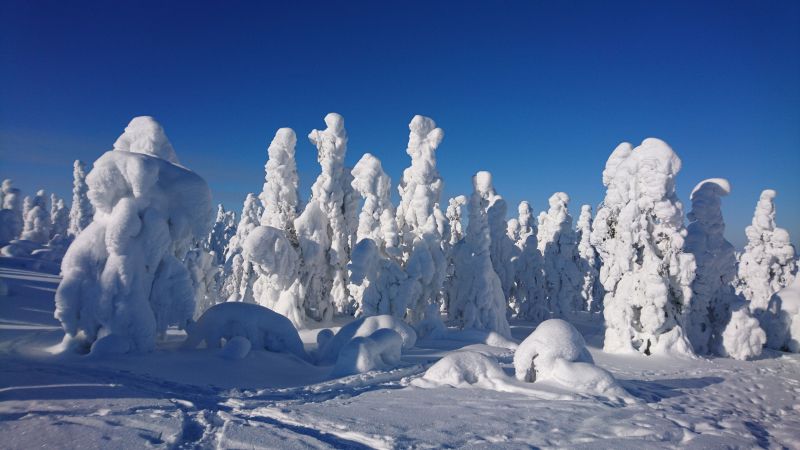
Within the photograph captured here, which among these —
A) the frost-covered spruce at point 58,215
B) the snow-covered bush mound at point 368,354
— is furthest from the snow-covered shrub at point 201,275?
the frost-covered spruce at point 58,215

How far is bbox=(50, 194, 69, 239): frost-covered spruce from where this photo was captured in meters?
60.0

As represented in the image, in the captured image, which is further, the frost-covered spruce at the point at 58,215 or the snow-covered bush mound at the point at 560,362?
the frost-covered spruce at the point at 58,215

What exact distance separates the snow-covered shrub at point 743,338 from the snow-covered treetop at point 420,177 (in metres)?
14.6

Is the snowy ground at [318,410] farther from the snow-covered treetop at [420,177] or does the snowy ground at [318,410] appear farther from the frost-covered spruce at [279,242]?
the snow-covered treetop at [420,177]

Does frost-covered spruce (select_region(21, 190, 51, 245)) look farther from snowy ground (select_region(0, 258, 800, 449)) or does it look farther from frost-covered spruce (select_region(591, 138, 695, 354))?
frost-covered spruce (select_region(591, 138, 695, 354))

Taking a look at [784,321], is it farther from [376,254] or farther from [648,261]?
[376,254]

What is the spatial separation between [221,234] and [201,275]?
3618cm

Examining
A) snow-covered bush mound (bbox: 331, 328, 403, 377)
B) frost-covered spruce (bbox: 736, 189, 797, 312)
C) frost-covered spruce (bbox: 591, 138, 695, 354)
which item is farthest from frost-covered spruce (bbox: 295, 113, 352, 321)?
frost-covered spruce (bbox: 736, 189, 797, 312)

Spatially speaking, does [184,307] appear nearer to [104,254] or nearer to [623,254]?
[104,254]

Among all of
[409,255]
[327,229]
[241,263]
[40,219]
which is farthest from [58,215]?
[409,255]

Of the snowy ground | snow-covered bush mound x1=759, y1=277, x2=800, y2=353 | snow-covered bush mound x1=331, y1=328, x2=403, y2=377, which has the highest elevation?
snow-covered bush mound x1=759, y1=277, x2=800, y2=353

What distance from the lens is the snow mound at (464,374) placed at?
9.70m

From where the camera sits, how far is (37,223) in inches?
2106

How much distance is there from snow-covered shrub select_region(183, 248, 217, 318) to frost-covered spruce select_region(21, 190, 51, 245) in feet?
115
